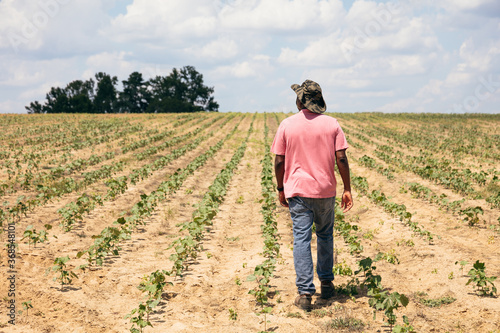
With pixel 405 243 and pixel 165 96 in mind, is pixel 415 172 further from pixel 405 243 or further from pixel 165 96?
pixel 165 96

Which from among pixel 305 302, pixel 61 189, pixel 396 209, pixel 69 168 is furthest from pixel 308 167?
pixel 69 168

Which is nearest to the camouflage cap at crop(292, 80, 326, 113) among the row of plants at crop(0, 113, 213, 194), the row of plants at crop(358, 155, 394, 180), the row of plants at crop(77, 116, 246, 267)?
the row of plants at crop(77, 116, 246, 267)

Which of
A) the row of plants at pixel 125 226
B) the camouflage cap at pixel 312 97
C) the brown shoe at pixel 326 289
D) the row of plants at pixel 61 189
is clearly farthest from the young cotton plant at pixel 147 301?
the row of plants at pixel 61 189

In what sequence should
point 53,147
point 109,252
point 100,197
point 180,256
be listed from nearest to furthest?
point 180,256, point 109,252, point 100,197, point 53,147

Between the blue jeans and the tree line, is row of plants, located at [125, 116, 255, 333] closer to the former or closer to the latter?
the blue jeans

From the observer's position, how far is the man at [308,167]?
472 cm

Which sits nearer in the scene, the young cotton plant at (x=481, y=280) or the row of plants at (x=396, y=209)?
the young cotton plant at (x=481, y=280)

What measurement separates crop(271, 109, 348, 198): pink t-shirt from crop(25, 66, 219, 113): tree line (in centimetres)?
7701

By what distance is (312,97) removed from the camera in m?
4.80

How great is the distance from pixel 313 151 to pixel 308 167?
19cm

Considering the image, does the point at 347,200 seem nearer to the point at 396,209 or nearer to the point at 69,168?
the point at 396,209

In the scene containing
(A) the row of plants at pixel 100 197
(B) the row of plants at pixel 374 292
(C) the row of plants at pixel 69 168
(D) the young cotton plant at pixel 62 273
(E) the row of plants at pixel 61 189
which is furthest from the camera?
(C) the row of plants at pixel 69 168

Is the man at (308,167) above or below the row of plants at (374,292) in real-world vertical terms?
above

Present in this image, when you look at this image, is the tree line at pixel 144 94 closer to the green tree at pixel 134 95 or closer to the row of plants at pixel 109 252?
the green tree at pixel 134 95
